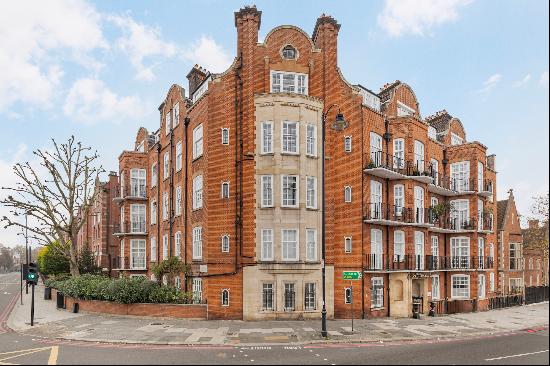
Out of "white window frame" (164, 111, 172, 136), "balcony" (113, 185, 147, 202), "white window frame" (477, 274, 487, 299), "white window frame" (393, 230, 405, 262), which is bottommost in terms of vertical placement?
"white window frame" (477, 274, 487, 299)

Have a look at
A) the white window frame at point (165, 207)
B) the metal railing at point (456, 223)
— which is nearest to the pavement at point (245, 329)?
the metal railing at point (456, 223)

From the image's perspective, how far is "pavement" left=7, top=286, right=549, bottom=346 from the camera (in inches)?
734

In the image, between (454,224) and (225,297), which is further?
(454,224)

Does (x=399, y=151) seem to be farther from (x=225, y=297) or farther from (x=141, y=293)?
(x=141, y=293)

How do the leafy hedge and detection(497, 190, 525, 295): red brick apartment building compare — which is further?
detection(497, 190, 525, 295): red brick apartment building

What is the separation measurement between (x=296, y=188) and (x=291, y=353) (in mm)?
10558

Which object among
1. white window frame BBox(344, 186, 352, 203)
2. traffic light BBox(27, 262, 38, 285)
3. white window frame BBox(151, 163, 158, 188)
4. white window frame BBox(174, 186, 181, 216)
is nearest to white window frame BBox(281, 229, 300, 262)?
white window frame BBox(344, 186, 352, 203)

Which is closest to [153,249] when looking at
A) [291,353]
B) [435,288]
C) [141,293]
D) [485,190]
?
[141,293]

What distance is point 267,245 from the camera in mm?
24328

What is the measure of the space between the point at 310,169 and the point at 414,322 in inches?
414

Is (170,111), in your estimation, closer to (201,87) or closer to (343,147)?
(201,87)

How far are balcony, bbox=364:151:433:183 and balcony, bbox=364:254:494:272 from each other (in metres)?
5.13

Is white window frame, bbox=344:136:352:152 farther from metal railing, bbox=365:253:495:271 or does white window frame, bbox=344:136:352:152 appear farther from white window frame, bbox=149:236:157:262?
white window frame, bbox=149:236:157:262

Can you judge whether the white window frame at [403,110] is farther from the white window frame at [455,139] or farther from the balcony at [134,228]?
the balcony at [134,228]
